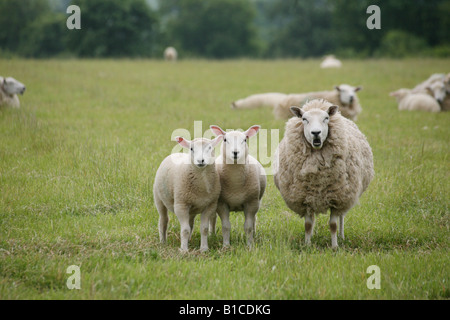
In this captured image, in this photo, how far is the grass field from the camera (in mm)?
4875

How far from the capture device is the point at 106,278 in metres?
4.84

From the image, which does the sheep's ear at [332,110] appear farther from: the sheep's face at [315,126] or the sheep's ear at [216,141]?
the sheep's ear at [216,141]

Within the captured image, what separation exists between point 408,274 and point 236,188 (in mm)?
2111

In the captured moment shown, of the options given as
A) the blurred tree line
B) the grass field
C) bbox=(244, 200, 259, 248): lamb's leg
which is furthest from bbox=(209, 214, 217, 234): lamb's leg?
the blurred tree line

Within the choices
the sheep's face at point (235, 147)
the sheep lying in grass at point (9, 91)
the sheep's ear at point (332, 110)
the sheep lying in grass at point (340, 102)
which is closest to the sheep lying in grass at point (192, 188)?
the sheep's face at point (235, 147)

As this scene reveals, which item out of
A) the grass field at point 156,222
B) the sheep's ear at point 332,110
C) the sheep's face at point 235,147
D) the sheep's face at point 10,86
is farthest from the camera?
the sheep's face at point 10,86

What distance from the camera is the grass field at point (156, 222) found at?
4.88m

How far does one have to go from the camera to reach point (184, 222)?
5.84 m

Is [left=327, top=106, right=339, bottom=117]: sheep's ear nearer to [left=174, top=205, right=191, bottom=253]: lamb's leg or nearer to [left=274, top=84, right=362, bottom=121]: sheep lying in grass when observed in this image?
[left=174, top=205, right=191, bottom=253]: lamb's leg

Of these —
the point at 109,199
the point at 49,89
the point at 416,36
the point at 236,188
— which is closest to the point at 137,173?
the point at 109,199

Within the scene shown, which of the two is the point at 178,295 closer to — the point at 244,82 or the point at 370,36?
the point at 244,82

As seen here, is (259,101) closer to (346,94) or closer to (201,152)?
(346,94)

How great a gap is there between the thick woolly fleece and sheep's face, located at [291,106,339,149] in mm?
171

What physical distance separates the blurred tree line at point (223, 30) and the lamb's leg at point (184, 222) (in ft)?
124
